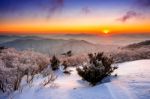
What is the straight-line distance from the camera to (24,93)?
860cm

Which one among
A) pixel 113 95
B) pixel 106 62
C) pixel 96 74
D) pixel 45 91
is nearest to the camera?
pixel 113 95

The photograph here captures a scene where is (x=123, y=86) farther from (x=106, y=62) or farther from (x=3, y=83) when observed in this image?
(x=3, y=83)

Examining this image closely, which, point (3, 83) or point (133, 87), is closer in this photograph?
point (133, 87)

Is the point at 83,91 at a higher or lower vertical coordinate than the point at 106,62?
lower

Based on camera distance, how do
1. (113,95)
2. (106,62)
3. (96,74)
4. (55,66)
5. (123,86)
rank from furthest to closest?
(55,66), (106,62), (96,74), (123,86), (113,95)

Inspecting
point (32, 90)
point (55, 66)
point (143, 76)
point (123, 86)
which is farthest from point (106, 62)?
point (55, 66)

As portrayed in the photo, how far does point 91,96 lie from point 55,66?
1050 cm

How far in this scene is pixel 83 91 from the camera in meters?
7.91

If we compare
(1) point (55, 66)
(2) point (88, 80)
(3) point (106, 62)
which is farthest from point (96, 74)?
(1) point (55, 66)

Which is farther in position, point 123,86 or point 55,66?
point 55,66

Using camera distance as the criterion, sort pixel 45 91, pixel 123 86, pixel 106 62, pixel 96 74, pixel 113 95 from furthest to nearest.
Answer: pixel 106 62, pixel 96 74, pixel 45 91, pixel 123 86, pixel 113 95

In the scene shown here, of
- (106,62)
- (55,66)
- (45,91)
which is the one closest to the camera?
(45,91)

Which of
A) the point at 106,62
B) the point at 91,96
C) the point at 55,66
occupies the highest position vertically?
the point at 106,62

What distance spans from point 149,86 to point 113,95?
5.02 ft
